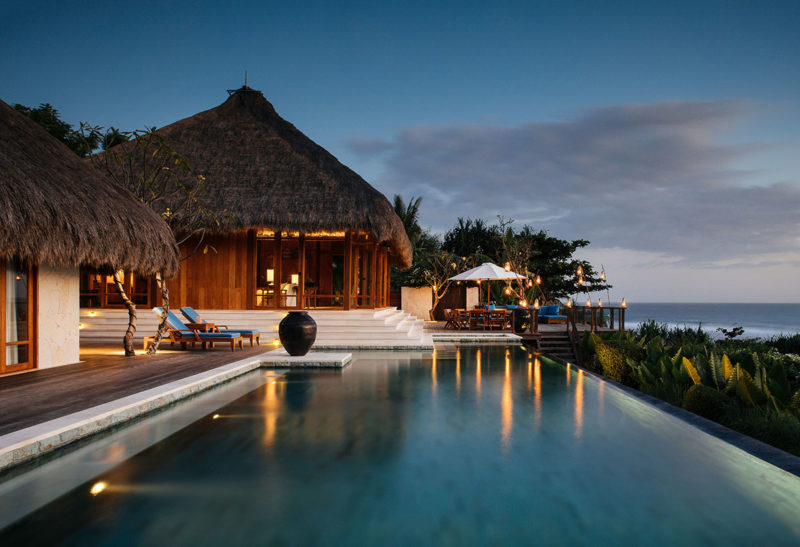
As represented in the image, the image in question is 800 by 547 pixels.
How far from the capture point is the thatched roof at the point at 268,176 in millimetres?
11039

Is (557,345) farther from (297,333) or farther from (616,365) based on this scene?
(297,333)

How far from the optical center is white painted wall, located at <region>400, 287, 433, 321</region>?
63.9 ft

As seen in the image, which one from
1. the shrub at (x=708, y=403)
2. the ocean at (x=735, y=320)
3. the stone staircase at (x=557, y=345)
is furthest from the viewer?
the ocean at (x=735, y=320)

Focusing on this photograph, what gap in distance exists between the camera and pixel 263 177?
39.0ft

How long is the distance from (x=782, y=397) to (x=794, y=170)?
16.9 m

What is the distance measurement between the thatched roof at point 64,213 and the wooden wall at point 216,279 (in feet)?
13.0

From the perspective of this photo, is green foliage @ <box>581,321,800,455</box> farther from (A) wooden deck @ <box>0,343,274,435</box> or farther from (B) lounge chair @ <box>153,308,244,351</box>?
(B) lounge chair @ <box>153,308,244,351</box>

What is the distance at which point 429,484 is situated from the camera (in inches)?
115

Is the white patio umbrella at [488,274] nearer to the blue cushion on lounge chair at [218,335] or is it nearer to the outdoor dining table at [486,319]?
the outdoor dining table at [486,319]

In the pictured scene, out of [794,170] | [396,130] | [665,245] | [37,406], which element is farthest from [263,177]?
[665,245]

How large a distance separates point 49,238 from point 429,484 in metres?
4.94

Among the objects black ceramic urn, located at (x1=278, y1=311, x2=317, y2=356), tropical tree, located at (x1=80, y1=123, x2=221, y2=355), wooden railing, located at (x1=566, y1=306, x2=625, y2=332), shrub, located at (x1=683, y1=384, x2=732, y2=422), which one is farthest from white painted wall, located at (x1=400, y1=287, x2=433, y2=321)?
shrub, located at (x1=683, y1=384, x2=732, y2=422)

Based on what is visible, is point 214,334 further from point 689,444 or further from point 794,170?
point 794,170

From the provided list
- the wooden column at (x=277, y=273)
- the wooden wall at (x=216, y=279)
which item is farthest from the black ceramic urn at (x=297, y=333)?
the wooden wall at (x=216, y=279)
